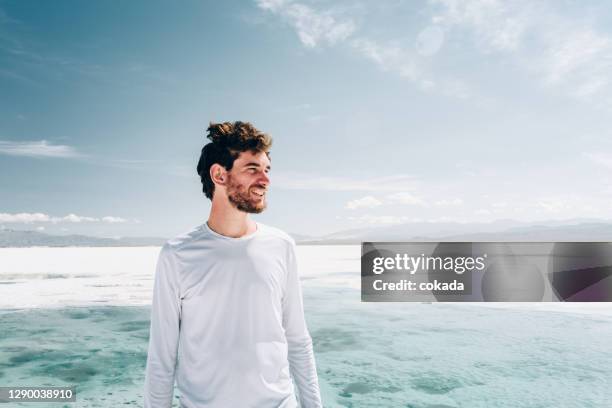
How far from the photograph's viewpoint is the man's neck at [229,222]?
1795 millimetres

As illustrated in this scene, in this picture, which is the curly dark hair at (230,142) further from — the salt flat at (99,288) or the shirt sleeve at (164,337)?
the salt flat at (99,288)

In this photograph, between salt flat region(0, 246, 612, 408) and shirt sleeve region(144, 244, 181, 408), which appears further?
salt flat region(0, 246, 612, 408)

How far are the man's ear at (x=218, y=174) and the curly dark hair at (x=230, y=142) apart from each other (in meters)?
0.01

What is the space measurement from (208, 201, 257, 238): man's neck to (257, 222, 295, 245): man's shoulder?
0.06m

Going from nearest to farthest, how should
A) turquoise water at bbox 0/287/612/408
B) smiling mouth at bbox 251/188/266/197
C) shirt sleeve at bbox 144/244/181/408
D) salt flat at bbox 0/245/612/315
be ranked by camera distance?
shirt sleeve at bbox 144/244/181/408, smiling mouth at bbox 251/188/266/197, turquoise water at bbox 0/287/612/408, salt flat at bbox 0/245/612/315

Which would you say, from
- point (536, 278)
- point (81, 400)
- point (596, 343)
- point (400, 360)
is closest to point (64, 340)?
point (81, 400)

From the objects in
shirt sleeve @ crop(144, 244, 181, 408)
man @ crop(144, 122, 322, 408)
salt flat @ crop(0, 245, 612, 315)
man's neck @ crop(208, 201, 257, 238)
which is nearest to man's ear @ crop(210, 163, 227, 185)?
man @ crop(144, 122, 322, 408)

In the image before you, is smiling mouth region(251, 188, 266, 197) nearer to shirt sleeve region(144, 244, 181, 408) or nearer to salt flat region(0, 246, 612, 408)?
shirt sleeve region(144, 244, 181, 408)

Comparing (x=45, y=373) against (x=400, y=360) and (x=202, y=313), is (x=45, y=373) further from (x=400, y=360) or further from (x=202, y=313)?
(x=202, y=313)

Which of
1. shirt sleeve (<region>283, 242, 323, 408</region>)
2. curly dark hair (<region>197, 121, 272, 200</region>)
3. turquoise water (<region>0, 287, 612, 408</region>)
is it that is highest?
curly dark hair (<region>197, 121, 272, 200</region>)

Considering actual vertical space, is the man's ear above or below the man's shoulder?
above

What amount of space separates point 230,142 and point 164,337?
771mm

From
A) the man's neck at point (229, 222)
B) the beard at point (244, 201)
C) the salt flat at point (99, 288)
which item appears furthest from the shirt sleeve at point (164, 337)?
the salt flat at point (99, 288)

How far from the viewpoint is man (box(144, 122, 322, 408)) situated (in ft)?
5.50
